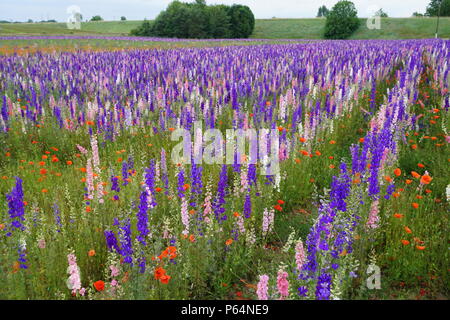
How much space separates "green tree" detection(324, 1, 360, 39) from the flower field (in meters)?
61.1

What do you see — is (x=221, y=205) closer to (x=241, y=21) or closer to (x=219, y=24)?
(x=219, y=24)

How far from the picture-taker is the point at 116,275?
7.70 feet

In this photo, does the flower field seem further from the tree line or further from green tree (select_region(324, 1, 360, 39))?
green tree (select_region(324, 1, 360, 39))

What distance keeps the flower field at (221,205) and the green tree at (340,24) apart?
6113cm

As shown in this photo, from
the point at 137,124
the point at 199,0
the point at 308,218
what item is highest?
the point at 199,0

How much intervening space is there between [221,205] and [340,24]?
224ft

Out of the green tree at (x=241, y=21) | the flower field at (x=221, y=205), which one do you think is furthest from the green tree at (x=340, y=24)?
the flower field at (x=221, y=205)

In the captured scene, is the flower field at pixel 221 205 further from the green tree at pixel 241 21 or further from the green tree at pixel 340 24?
the green tree at pixel 340 24

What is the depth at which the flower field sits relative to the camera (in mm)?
2391

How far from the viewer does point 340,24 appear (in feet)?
210

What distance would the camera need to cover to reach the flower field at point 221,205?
7.84 feet

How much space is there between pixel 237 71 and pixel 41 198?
626cm

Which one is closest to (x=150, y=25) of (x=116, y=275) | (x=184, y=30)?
(x=184, y=30)
